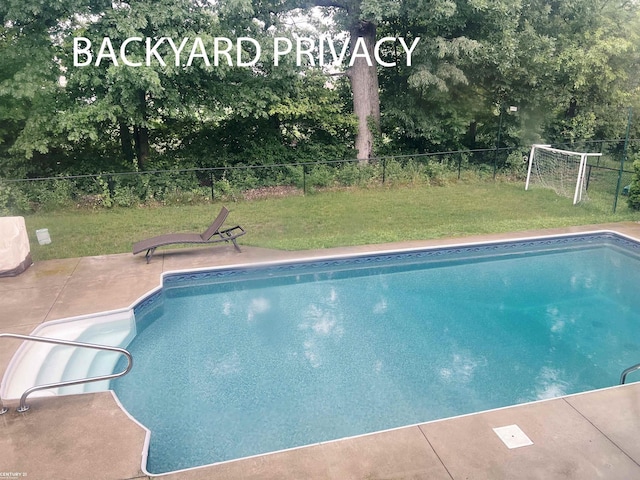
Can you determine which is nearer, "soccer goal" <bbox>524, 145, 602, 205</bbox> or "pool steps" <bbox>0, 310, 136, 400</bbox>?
"pool steps" <bbox>0, 310, 136, 400</bbox>

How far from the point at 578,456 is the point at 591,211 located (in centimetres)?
946

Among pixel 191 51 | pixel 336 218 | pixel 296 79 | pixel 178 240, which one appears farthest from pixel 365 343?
pixel 296 79

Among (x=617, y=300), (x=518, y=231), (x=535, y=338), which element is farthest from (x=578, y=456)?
(x=518, y=231)

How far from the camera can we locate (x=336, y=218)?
11133 millimetres

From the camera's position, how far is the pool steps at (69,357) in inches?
199

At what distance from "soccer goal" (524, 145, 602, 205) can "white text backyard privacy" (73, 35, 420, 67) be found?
7.23 meters

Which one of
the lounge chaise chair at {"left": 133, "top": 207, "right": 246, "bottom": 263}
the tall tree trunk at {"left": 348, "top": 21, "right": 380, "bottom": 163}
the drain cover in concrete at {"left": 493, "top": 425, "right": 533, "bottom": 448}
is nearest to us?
the drain cover in concrete at {"left": 493, "top": 425, "right": 533, "bottom": 448}

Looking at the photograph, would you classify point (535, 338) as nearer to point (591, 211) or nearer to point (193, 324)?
point (193, 324)

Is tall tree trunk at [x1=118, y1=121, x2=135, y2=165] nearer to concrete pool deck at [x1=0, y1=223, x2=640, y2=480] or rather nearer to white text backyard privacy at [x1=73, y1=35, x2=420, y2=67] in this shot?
white text backyard privacy at [x1=73, y1=35, x2=420, y2=67]

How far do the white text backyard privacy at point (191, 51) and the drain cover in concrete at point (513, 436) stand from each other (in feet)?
34.7

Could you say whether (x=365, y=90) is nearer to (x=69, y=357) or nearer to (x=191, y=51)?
(x=191, y=51)

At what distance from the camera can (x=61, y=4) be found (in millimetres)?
10664

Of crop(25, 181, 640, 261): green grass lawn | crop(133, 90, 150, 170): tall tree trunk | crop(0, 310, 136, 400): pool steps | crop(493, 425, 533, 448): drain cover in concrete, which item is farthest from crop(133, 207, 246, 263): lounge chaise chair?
crop(133, 90, 150, 170): tall tree trunk

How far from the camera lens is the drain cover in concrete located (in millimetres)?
3951
